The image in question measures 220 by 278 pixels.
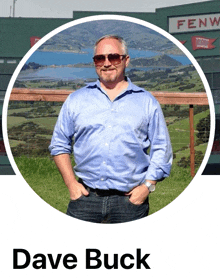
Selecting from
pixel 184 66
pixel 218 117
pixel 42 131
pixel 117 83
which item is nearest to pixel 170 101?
pixel 184 66

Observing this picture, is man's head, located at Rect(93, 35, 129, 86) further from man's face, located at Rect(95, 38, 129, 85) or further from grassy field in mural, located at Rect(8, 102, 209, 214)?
grassy field in mural, located at Rect(8, 102, 209, 214)

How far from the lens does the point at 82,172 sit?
2.26 meters

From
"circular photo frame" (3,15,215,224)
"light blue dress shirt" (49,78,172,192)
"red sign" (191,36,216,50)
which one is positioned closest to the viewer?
"light blue dress shirt" (49,78,172,192)

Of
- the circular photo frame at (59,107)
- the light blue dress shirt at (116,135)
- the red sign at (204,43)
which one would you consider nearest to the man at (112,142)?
the light blue dress shirt at (116,135)

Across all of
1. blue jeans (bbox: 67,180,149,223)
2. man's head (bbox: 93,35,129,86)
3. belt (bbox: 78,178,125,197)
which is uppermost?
man's head (bbox: 93,35,129,86)

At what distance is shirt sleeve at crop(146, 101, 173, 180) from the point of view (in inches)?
85.8

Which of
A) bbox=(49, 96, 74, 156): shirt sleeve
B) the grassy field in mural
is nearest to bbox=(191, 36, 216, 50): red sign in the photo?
the grassy field in mural

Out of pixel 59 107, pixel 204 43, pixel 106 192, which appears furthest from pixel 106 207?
pixel 204 43

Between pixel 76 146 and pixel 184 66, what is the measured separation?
297 cm

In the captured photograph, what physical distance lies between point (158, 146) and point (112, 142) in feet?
0.62

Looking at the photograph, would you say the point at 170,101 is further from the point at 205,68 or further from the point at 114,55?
the point at 205,68

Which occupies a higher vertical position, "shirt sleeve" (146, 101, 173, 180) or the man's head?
the man's head

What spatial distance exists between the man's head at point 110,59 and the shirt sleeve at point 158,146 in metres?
0.22

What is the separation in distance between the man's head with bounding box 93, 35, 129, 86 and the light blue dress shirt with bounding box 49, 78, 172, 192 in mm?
59
